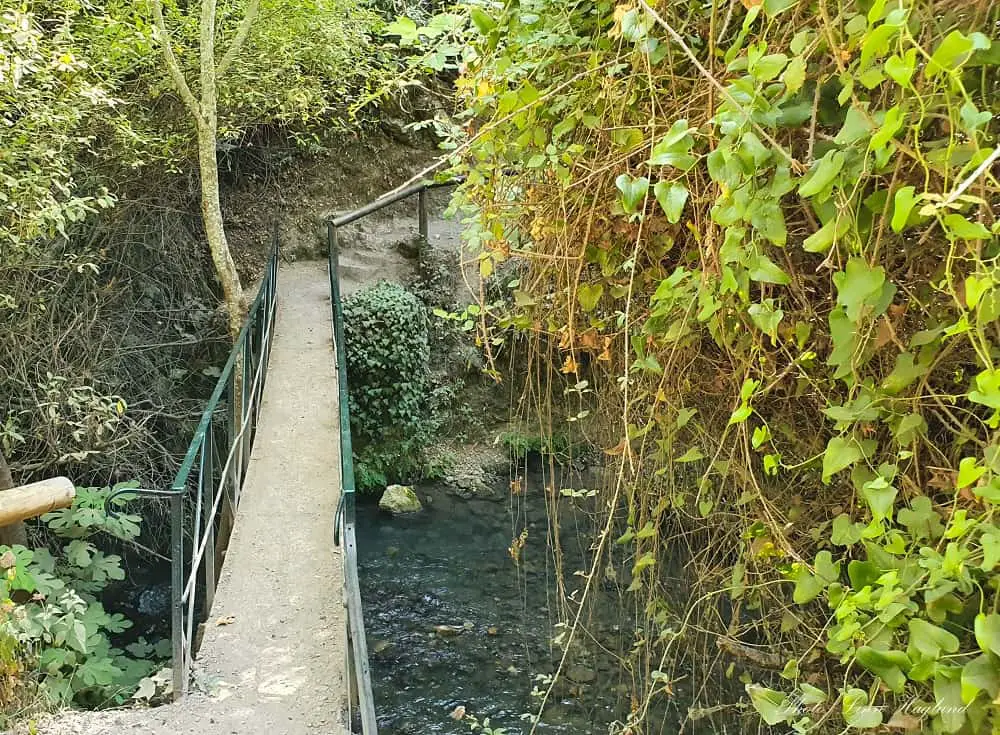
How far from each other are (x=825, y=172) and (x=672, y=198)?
0.95ft

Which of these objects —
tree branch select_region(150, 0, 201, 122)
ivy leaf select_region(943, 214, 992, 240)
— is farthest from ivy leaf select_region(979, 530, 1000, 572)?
tree branch select_region(150, 0, 201, 122)

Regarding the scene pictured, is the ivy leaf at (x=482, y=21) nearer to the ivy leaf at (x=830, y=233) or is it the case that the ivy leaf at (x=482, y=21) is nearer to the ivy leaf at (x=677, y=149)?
the ivy leaf at (x=677, y=149)

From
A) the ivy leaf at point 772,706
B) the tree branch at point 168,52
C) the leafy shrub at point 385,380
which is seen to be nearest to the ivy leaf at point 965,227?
the ivy leaf at point 772,706

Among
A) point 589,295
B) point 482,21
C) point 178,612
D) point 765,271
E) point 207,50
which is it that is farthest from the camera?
point 207,50

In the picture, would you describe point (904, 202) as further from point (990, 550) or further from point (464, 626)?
point (464, 626)

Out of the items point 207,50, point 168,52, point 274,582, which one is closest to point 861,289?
point 274,582

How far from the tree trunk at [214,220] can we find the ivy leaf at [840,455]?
20.5 feet

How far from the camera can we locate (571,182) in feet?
6.23

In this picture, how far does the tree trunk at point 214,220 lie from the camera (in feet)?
20.8

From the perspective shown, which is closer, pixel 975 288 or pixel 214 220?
pixel 975 288

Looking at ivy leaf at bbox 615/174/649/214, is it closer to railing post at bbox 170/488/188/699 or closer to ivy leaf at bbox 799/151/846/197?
ivy leaf at bbox 799/151/846/197

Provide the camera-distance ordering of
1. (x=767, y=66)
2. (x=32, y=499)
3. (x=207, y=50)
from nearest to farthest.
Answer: (x=767, y=66)
(x=32, y=499)
(x=207, y=50)

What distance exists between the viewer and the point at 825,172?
989mm

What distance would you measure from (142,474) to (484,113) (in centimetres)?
601
